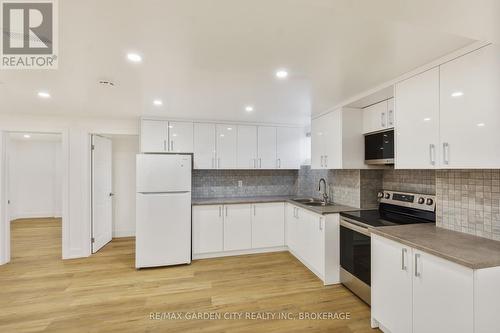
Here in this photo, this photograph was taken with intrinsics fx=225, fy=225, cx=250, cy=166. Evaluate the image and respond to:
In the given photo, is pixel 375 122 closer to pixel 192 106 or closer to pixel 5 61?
pixel 192 106

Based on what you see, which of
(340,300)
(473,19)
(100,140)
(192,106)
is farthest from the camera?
(100,140)

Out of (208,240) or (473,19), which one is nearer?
(473,19)

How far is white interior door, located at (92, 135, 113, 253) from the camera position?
3793mm

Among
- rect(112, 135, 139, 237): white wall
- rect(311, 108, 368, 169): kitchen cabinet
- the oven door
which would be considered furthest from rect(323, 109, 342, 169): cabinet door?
rect(112, 135, 139, 237): white wall

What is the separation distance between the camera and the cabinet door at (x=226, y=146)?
3.89 m

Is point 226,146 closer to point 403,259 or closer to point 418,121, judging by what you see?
point 418,121

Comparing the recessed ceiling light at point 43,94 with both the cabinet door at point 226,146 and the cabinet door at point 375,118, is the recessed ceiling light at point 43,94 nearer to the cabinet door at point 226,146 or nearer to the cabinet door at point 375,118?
the cabinet door at point 226,146

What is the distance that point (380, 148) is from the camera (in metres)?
2.56

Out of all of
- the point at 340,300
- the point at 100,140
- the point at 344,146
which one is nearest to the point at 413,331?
the point at 340,300

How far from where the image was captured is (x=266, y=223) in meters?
3.82

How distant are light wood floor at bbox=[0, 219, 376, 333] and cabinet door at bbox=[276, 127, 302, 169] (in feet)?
5.37

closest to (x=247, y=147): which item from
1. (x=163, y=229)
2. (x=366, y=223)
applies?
(x=163, y=229)

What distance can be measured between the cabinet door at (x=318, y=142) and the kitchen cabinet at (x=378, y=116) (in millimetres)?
599

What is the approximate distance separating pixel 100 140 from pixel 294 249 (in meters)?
3.84
